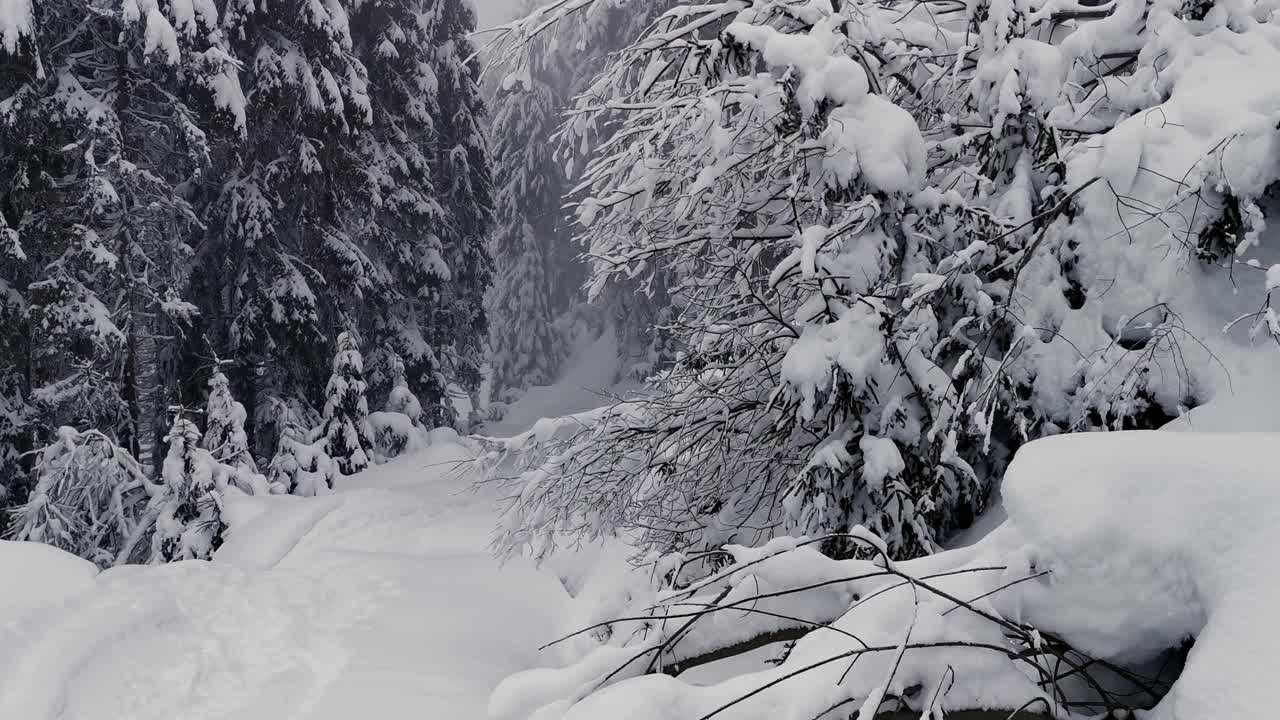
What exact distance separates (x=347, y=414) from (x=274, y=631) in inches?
292

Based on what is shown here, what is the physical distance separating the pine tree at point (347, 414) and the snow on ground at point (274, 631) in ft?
12.1

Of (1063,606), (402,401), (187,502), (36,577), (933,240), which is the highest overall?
(933,240)

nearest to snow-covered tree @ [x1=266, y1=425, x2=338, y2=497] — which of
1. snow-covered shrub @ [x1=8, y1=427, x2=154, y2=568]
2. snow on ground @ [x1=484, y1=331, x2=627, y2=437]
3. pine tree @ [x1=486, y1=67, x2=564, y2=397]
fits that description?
snow-covered shrub @ [x1=8, y1=427, x2=154, y2=568]

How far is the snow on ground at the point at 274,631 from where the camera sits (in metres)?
4.88

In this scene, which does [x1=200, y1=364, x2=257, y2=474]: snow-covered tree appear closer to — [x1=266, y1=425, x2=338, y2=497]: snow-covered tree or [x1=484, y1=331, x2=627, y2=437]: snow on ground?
[x1=266, y1=425, x2=338, y2=497]: snow-covered tree

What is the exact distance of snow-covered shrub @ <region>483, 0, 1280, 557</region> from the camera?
313cm

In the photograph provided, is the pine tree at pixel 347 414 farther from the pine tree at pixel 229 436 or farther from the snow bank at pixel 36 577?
the snow bank at pixel 36 577

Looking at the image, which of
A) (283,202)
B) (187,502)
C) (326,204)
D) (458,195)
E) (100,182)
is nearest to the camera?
(187,502)

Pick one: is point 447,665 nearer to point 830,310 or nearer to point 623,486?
point 623,486

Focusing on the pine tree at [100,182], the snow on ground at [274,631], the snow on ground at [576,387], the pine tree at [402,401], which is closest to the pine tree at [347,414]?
the pine tree at [402,401]

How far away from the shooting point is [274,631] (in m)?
6.12

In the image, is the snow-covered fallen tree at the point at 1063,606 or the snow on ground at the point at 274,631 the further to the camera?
the snow on ground at the point at 274,631

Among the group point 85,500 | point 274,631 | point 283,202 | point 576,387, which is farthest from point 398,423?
point 576,387

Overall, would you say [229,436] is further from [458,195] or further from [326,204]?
[458,195]
